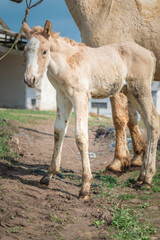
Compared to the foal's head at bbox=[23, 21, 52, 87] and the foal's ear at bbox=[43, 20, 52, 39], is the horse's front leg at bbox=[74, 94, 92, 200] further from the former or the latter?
the foal's ear at bbox=[43, 20, 52, 39]

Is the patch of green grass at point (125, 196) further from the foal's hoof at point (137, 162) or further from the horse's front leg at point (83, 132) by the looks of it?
the foal's hoof at point (137, 162)

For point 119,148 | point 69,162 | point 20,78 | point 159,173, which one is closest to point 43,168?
point 69,162

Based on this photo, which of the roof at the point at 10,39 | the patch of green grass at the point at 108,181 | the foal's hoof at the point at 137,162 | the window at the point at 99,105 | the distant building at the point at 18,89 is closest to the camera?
the patch of green grass at the point at 108,181

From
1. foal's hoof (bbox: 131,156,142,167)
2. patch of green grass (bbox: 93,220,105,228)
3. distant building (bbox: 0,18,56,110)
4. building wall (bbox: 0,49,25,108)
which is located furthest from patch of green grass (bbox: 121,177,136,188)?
building wall (bbox: 0,49,25,108)

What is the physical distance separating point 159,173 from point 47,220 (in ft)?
7.73

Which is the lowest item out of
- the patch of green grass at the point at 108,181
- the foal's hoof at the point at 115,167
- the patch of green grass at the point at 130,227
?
the patch of green grass at the point at 130,227

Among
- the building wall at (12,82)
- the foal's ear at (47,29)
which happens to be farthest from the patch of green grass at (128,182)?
the building wall at (12,82)

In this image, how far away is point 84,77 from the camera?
341 centimetres

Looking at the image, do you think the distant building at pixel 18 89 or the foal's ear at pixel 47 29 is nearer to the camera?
the foal's ear at pixel 47 29

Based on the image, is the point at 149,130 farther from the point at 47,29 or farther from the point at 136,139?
the point at 47,29

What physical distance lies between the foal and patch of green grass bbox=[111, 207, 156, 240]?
618 mm

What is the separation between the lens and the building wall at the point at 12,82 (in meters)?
18.5

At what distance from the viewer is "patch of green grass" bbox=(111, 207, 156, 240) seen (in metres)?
2.47

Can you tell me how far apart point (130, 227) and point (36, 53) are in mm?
2002
